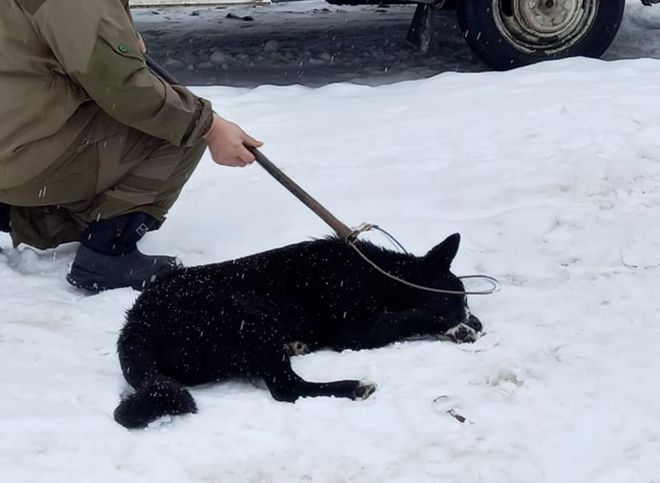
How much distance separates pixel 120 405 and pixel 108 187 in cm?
127

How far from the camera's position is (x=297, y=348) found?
3318 millimetres

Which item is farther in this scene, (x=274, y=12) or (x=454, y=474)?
(x=274, y=12)

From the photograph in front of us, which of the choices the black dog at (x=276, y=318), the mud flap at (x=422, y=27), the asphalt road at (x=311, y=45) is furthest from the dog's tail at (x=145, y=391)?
the asphalt road at (x=311, y=45)

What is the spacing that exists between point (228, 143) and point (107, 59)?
542 mm

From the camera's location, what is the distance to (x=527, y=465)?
2.47m

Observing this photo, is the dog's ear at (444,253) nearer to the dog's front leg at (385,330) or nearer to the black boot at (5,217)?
the dog's front leg at (385,330)

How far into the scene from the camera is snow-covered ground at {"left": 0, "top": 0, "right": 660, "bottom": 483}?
252 centimetres

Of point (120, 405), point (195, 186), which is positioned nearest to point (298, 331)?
point (120, 405)

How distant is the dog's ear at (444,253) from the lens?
11.4 feet

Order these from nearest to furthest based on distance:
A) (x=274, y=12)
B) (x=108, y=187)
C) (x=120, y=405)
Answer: (x=120, y=405) → (x=108, y=187) → (x=274, y=12)

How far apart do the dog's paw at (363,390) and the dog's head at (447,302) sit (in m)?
0.49

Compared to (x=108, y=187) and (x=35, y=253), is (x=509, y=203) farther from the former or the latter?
(x=35, y=253)

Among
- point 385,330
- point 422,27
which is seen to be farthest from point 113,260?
point 422,27

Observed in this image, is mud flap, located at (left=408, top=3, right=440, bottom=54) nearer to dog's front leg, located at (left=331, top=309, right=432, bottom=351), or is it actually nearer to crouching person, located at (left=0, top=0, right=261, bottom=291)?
crouching person, located at (left=0, top=0, right=261, bottom=291)
